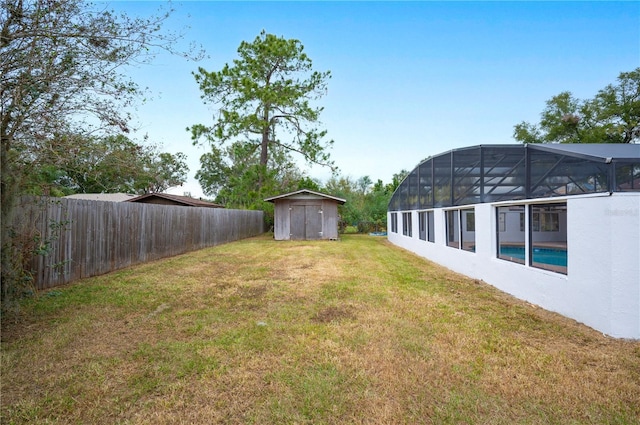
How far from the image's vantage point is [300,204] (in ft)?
59.4

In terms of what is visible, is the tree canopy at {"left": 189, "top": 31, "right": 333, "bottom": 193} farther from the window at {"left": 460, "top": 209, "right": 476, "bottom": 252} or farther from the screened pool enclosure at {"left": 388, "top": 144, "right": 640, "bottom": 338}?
the window at {"left": 460, "top": 209, "right": 476, "bottom": 252}

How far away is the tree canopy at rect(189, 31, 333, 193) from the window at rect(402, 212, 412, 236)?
804cm

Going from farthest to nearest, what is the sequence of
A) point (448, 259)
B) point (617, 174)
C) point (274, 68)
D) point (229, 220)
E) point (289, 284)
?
point (274, 68) < point (229, 220) < point (448, 259) < point (289, 284) < point (617, 174)

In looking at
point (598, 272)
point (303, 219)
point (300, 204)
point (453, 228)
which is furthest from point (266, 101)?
point (598, 272)

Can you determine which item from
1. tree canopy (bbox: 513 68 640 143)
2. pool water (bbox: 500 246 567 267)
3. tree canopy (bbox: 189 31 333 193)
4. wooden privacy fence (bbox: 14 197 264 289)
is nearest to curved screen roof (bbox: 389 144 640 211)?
pool water (bbox: 500 246 567 267)

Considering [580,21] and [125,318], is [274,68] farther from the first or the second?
[125,318]

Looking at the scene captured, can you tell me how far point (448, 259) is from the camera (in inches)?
349

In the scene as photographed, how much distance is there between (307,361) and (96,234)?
659 cm

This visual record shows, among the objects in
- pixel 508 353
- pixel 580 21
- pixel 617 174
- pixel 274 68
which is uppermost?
pixel 274 68

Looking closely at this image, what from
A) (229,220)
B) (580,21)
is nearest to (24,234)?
(229,220)

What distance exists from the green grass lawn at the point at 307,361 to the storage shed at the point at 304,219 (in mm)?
12568

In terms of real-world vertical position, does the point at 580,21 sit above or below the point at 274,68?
below

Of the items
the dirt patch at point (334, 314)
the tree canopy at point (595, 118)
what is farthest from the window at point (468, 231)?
the tree canopy at point (595, 118)

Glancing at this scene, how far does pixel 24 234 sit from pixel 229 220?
12351mm
